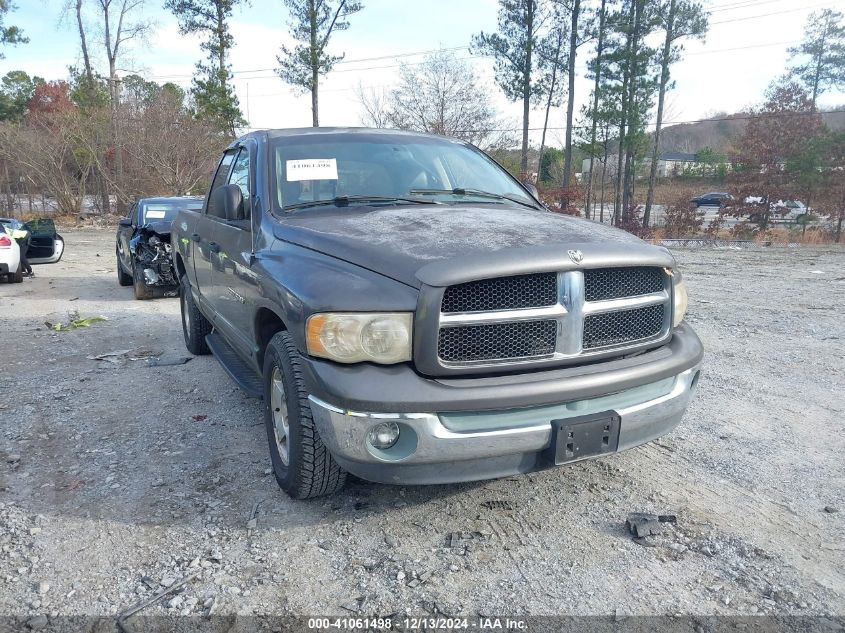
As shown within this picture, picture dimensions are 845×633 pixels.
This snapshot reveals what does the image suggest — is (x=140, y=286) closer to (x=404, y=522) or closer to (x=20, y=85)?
(x=404, y=522)

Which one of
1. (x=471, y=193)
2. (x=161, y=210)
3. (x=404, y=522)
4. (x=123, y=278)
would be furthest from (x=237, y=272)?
(x=123, y=278)

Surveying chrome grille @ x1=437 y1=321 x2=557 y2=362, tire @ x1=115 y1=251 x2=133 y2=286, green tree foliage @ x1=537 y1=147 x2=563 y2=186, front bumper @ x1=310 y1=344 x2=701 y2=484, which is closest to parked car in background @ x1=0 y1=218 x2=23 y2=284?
tire @ x1=115 y1=251 x2=133 y2=286

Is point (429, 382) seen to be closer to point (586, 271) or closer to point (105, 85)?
point (586, 271)

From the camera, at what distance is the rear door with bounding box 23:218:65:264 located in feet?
39.4

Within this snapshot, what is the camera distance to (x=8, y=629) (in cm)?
229

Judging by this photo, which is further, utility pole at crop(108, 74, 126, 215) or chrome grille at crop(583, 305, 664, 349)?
utility pole at crop(108, 74, 126, 215)

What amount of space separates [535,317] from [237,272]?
2036 mm

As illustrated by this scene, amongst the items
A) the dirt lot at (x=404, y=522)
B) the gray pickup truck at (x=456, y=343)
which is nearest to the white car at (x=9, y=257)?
the dirt lot at (x=404, y=522)

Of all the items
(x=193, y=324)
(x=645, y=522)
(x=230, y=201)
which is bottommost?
(x=645, y=522)

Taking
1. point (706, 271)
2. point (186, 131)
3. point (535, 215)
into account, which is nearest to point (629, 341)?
point (535, 215)

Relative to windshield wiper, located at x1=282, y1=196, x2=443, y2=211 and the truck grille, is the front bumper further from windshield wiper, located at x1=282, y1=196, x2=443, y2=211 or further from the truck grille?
windshield wiper, located at x1=282, y1=196, x2=443, y2=211

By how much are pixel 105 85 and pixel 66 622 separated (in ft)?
121

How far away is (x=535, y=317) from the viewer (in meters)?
2.63

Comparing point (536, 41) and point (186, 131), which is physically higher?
point (536, 41)
